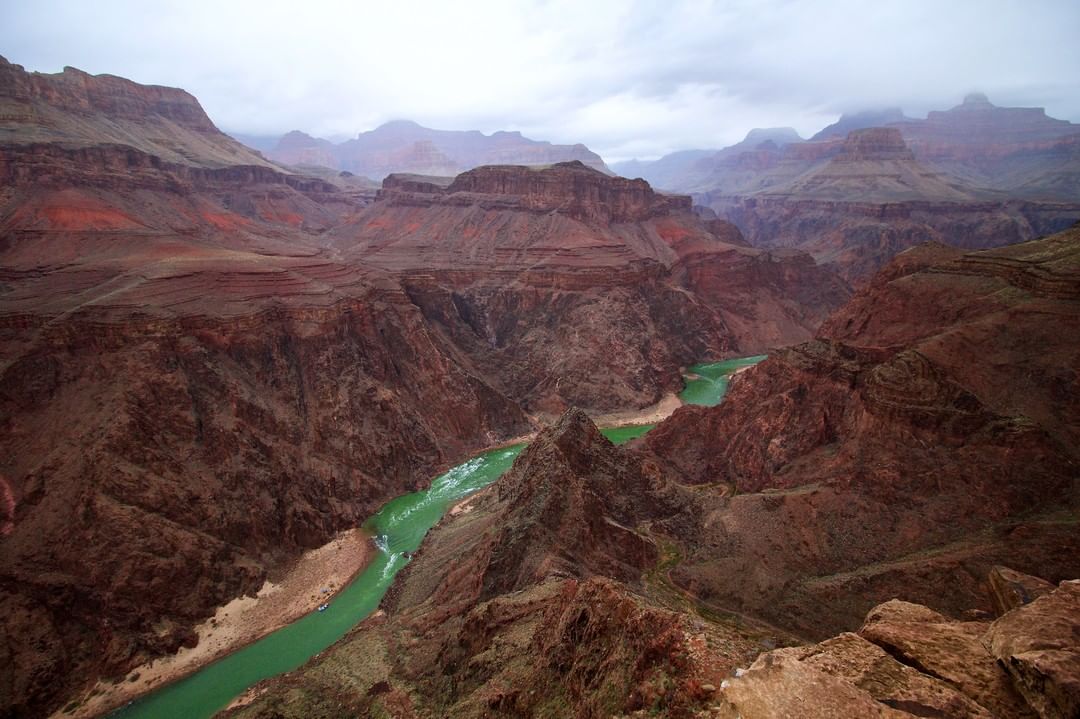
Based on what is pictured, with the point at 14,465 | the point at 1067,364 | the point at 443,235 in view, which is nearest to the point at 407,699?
the point at 14,465

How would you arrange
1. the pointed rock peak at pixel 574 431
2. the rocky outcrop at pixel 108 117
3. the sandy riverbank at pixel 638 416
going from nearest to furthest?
the pointed rock peak at pixel 574 431 → the sandy riverbank at pixel 638 416 → the rocky outcrop at pixel 108 117

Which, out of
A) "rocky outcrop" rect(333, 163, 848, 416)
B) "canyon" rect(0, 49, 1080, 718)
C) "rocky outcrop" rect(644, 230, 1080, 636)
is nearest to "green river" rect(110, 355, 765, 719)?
"canyon" rect(0, 49, 1080, 718)

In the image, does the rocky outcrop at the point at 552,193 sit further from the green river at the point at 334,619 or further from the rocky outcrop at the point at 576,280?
the green river at the point at 334,619

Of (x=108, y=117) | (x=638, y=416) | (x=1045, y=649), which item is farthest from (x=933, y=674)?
(x=108, y=117)

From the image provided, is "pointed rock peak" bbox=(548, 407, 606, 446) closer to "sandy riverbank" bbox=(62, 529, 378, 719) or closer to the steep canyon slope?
the steep canyon slope

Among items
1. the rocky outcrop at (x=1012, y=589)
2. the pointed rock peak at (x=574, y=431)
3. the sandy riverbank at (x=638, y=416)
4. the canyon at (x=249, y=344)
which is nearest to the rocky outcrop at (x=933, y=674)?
the rocky outcrop at (x=1012, y=589)
